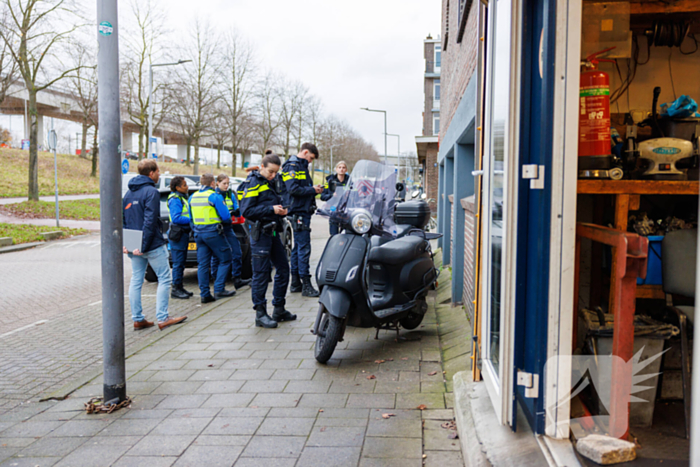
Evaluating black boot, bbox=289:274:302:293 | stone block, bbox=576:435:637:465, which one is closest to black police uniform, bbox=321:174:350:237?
black boot, bbox=289:274:302:293

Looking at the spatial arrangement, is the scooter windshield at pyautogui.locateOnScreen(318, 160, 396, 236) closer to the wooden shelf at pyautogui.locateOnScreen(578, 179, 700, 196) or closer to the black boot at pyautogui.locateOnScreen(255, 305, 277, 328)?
the black boot at pyautogui.locateOnScreen(255, 305, 277, 328)

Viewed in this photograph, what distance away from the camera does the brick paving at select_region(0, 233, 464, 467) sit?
3146 millimetres

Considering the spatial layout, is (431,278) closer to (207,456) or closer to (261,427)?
(261,427)

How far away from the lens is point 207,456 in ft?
10.2

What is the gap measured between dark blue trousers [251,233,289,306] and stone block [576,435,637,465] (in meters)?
4.04

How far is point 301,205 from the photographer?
7617mm

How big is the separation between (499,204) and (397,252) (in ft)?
7.94

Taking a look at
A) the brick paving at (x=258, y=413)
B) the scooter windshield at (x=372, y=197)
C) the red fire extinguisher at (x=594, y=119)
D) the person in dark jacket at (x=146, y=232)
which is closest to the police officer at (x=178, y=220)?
the person in dark jacket at (x=146, y=232)

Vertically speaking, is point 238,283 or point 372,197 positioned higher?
point 372,197

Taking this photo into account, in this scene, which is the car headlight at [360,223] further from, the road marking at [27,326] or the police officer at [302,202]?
the road marking at [27,326]

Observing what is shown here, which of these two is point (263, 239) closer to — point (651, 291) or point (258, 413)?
point (258, 413)

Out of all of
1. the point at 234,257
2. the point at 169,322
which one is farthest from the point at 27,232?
the point at 169,322

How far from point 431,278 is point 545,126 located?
3.30 metres

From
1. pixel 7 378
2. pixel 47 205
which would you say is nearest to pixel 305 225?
pixel 7 378
